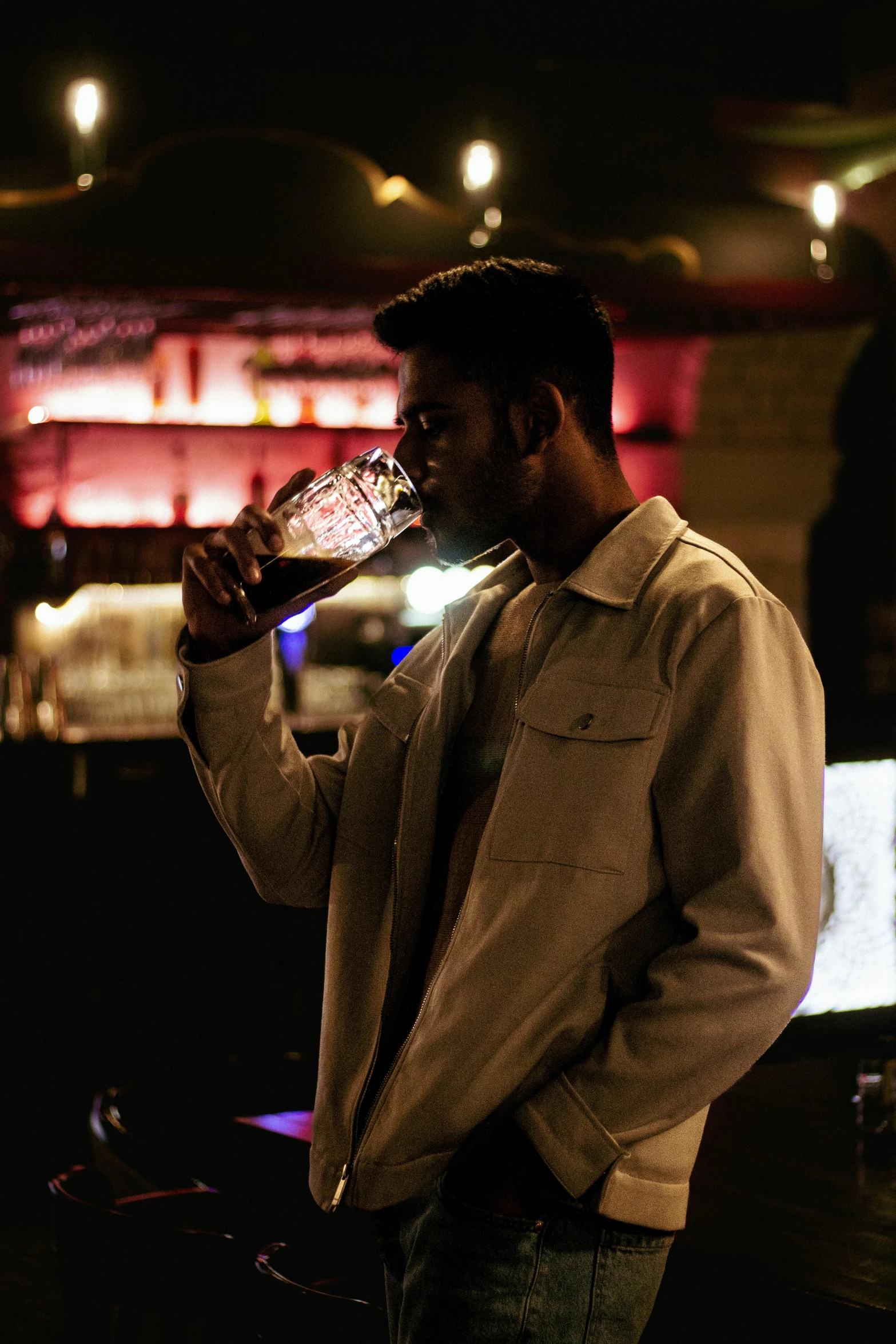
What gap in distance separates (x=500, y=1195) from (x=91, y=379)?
510 centimetres

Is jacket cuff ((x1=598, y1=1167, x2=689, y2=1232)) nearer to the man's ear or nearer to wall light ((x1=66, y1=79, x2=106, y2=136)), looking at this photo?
the man's ear

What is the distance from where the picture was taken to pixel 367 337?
6156 mm

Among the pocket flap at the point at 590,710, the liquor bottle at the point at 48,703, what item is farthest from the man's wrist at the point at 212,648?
the liquor bottle at the point at 48,703

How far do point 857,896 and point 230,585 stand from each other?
126 cm

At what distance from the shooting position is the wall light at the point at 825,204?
6180 mm

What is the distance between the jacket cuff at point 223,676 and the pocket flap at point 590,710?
325 mm

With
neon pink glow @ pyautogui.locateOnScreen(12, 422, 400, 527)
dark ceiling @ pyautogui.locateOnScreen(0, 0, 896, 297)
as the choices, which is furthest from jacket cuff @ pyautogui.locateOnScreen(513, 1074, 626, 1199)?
dark ceiling @ pyautogui.locateOnScreen(0, 0, 896, 297)

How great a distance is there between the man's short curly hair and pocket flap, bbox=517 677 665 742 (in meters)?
0.32

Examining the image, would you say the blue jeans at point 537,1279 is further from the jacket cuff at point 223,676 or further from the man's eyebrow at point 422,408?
the man's eyebrow at point 422,408

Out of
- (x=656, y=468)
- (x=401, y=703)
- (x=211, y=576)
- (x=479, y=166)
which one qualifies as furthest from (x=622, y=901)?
(x=656, y=468)

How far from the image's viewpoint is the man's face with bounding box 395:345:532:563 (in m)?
1.49

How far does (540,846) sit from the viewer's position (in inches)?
52.9

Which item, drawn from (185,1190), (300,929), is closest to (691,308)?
(300,929)

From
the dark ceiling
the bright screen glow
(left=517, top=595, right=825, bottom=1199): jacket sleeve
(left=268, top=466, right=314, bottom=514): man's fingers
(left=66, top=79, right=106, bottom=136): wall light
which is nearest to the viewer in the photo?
(left=517, top=595, right=825, bottom=1199): jacket sleeve
